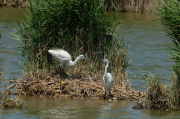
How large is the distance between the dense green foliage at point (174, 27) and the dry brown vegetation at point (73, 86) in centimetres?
183

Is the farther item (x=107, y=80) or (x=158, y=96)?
(x=107, y=80)

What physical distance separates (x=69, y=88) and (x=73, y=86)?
12 cm

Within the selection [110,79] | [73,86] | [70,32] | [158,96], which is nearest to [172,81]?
[158,96]

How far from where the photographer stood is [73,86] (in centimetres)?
970

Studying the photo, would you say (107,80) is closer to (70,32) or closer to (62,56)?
(62,56)

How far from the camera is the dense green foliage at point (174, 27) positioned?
7816mm

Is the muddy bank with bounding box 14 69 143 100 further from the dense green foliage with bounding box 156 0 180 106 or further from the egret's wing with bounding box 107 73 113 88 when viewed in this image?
the dense green foliage with bounding box 156 0 180 106

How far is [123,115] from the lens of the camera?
7906 mm

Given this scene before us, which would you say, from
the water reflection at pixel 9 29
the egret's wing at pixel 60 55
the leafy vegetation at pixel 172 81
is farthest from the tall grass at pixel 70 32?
the water reflection at pixel 9 29

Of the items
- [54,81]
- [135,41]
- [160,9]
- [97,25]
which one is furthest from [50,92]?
[135,41]

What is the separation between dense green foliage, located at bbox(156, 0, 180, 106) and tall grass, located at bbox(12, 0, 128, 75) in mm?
1848

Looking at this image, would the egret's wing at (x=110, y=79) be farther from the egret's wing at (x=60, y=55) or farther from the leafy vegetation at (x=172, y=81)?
the leafy vegetation at (x=172, y=81)

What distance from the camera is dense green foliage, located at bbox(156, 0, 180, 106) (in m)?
7.82

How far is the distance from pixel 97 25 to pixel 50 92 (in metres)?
2.23
